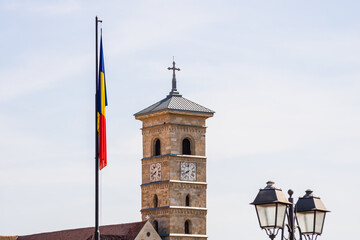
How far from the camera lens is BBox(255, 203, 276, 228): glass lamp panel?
62.1 feet

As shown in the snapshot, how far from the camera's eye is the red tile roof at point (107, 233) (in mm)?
72125

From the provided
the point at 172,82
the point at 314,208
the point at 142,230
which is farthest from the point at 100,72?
the point at 172,82

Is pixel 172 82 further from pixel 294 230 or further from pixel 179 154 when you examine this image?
pixel 294 230

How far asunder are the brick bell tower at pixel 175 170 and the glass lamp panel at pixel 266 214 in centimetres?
5491

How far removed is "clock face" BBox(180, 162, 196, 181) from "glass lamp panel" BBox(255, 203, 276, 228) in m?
56.1

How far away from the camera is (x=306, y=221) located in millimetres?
20859

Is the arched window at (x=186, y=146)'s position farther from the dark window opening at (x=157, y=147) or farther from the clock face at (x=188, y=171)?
the dark window opening at (x=157, y=147)

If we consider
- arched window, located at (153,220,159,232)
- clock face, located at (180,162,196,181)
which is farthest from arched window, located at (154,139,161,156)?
arched window, located at (153,220,159,232)

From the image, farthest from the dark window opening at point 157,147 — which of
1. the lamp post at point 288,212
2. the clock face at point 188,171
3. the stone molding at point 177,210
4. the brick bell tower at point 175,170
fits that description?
the lamp post at point 288,212

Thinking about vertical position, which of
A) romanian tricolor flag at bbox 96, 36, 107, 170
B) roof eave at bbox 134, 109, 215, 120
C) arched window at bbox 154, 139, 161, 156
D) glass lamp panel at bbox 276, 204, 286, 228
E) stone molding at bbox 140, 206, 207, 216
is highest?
roof eave at bbox 134, 109, 215, 120

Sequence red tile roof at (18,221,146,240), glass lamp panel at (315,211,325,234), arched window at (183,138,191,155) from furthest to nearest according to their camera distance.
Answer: arched window at (183,138,191,155) → red tile roof at (18,221,146,240) → glass lamp panel at (315,211,325,234)

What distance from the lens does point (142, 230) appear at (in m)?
71.4

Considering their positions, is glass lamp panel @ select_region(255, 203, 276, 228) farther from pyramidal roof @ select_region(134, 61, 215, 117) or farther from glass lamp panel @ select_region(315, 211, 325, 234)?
pyramidal roof @ select_region(134, 61, 215, 117)

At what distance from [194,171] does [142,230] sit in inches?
264
